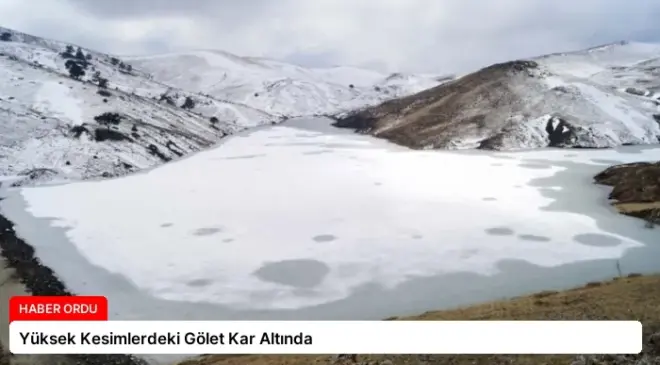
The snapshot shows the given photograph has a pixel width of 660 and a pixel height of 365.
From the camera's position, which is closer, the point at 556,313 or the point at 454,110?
the point at 556,313

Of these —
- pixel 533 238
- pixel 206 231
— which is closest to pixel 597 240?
pixel 533 238

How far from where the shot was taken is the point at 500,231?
66.0 ft

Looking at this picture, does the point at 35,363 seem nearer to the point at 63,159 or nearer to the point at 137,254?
the point at 137,254

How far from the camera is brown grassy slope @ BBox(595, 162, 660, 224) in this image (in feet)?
75.5

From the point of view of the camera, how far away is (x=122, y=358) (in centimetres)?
1119

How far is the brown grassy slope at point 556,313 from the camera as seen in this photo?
30.0ft

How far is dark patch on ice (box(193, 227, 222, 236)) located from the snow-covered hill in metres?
99.6

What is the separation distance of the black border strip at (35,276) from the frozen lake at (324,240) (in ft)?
1.42

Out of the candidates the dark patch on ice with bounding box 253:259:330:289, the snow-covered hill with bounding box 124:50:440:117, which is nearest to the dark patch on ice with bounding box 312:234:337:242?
the dark patch on ice with bounding box 253:259:330:289

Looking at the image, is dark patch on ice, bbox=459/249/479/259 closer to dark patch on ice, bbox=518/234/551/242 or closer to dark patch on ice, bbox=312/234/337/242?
dark patch on ice, bbox=518/234/551/242

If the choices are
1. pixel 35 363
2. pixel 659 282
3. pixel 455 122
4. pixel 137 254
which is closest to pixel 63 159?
pixel 137 254

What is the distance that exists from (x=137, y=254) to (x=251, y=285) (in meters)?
5.05

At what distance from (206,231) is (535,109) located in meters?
51.1

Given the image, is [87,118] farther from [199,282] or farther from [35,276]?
[199,282]
